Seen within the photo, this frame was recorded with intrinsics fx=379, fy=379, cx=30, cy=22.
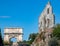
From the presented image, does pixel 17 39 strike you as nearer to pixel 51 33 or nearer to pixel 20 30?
pixel 20 30

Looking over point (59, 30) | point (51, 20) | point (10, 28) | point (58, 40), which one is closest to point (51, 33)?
point (59, 30)

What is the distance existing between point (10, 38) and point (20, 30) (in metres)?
5.45

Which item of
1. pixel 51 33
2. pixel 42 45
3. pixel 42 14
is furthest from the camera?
pixel 42 14

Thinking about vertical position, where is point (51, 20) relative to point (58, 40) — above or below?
above

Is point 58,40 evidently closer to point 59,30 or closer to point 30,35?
point 59,30

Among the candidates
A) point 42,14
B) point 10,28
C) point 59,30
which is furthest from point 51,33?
point 10,28

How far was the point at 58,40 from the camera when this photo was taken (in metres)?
57.7

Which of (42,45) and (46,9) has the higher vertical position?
(46,9)

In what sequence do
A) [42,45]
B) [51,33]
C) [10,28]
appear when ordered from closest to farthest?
[42,45] → [51,33] → [10,28]

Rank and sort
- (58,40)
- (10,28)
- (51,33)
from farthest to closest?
1. (10,28)
2. (51,33)
3. (58,40)

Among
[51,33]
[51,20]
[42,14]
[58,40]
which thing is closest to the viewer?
[58,40]

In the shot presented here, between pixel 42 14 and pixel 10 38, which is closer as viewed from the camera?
pixel 42 14

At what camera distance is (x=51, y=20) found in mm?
102625

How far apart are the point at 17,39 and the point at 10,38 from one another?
2970 mm
